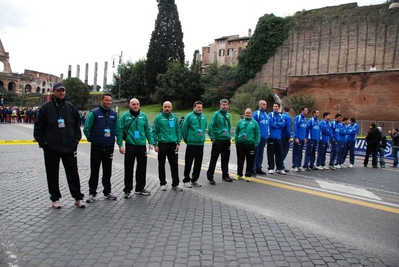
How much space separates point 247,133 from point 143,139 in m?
3.02

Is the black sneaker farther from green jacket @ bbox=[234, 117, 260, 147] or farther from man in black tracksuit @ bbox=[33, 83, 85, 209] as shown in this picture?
green jacket @ bbox=[234, 117, 260, 147]

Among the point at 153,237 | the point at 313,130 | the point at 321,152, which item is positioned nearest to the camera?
the point at 153,237

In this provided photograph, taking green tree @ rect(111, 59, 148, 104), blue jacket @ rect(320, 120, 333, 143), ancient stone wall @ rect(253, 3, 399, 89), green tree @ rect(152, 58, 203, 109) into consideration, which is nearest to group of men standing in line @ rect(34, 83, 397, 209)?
blue jacket @ rect(320, 120, 333, 143)

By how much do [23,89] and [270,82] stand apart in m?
81.8


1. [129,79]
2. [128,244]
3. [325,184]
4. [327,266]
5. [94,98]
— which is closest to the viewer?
[327,266]

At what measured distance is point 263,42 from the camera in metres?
47.6

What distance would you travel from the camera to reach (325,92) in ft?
113

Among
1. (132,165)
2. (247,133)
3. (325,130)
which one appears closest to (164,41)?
(325,130)

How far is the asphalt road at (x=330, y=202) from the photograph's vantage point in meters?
4.87

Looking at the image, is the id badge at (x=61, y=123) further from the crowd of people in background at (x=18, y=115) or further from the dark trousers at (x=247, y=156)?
the crowd of people in background at (x=18, y=115)

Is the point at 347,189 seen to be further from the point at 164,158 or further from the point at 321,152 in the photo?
the point at 164,158

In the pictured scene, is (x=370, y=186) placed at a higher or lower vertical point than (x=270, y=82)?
A: lower

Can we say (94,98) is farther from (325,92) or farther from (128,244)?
(128,244)

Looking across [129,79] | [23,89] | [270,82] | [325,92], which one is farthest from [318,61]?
[23,89]
